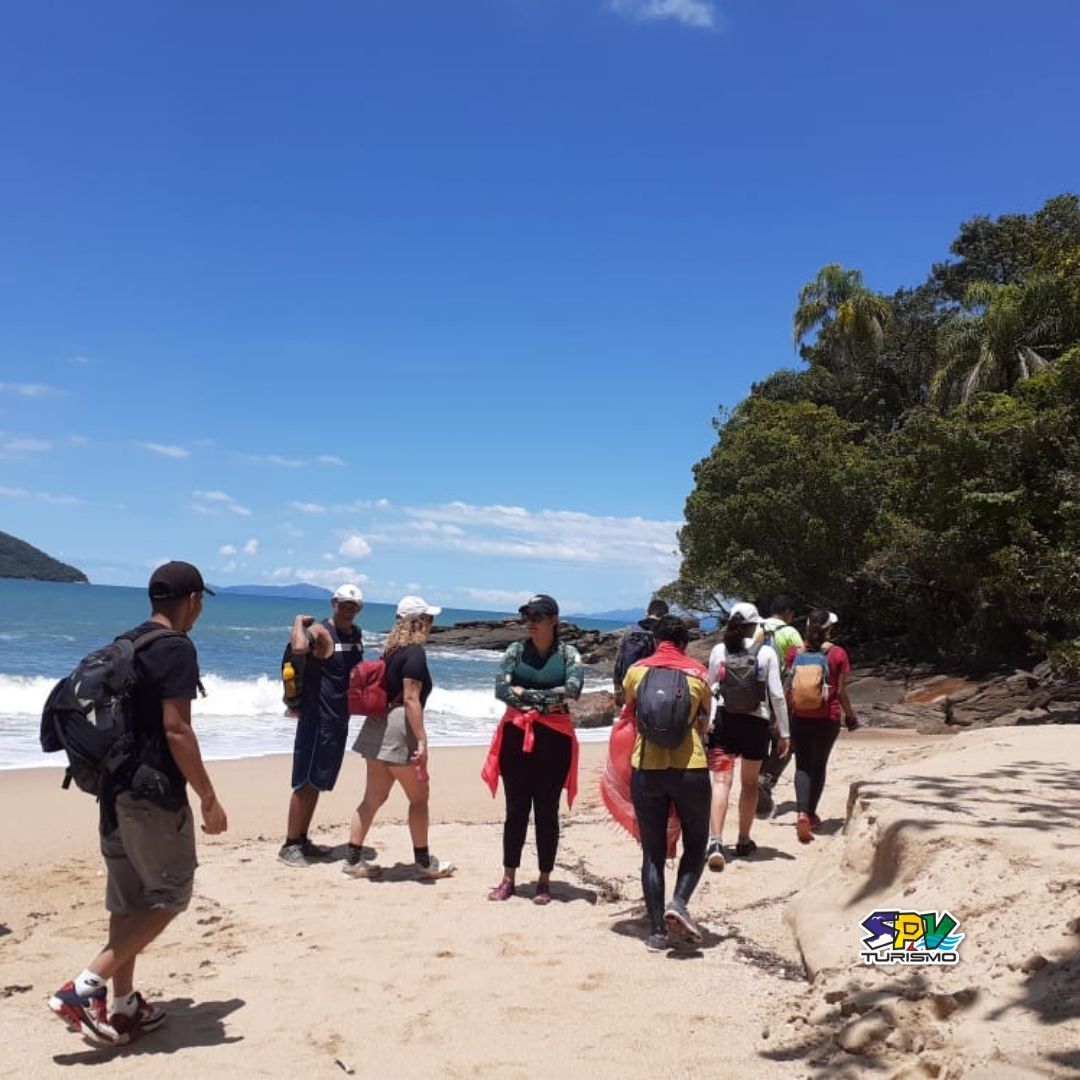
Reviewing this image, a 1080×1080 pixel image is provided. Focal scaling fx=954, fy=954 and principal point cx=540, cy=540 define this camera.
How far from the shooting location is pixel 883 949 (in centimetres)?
364

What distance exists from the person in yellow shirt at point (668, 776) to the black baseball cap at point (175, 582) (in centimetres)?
216

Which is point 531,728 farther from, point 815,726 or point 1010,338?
point 1010,338

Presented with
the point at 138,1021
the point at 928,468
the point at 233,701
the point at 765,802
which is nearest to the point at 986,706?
the point at 928,468

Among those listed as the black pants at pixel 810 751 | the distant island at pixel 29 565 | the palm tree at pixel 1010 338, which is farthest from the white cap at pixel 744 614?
the distant island at pixel 29 565

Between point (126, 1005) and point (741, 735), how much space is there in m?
3.89

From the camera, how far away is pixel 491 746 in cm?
576

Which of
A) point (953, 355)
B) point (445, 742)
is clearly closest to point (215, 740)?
point (445, 742)

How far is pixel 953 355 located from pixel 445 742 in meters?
20.8

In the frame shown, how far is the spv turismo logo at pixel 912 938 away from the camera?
344 cm

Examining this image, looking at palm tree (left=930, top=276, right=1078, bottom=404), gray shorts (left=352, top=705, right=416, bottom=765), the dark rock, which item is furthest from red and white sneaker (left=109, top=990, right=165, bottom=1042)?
palm tree (left=930, top=276, right=1078, bottom=404)

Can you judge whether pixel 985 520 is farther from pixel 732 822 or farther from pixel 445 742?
pixel 732 822

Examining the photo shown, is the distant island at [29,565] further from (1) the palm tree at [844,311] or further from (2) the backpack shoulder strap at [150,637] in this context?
(2) the backpack shoulder strap at [150,637]

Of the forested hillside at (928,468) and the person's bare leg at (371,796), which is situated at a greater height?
the forested hillside at (928,468)

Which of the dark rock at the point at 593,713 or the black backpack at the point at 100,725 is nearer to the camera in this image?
the black backpack at the point at 100,725
